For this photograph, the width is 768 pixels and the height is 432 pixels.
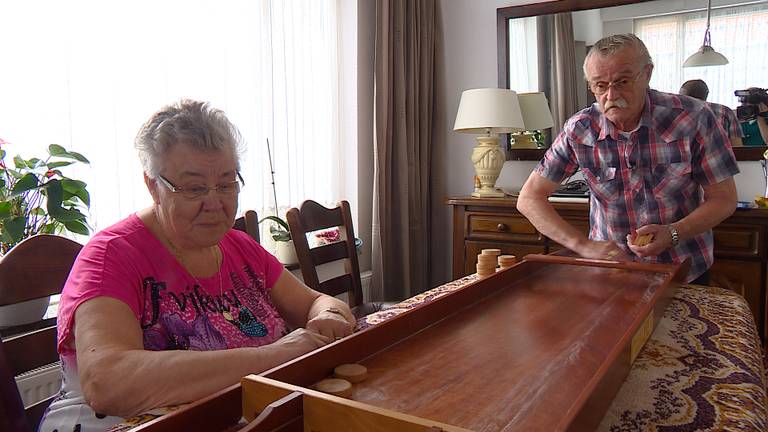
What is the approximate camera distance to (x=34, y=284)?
1.25 metres

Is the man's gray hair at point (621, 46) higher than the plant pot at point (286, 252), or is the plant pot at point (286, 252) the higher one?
the man's gray hair at point (621, 46)

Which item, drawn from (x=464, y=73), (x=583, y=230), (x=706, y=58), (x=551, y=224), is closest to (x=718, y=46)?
(x=706, y=58)

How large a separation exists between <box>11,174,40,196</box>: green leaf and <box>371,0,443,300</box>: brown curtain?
191cm

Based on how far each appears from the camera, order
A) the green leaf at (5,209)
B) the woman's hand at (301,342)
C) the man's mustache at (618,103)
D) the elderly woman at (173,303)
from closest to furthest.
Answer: the elderly woman at (173,303), the woman's hand at (301,342), the green leaf at (5,209), the man's mustache at (618,103)

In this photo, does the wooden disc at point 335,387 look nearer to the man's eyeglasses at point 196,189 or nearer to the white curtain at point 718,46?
the man's eyeglasses at point 196,189

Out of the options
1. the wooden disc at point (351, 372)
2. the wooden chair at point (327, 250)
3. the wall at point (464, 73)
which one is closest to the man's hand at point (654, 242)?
the wooden chair at point (327, 250)

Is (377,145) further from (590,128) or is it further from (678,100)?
(678,100)

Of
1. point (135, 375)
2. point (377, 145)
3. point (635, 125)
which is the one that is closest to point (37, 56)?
point (135, 375)

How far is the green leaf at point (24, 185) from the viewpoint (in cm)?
155

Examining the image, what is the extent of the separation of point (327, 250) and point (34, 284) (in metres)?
0.99

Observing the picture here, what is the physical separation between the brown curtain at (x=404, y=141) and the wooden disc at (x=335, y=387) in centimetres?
246

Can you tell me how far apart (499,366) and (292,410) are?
39 centimetres

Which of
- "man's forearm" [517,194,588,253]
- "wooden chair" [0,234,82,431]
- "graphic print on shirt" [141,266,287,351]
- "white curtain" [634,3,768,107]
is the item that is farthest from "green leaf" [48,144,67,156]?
"white curtain" [634,3,768,107]

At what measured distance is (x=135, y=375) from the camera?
96 cm
